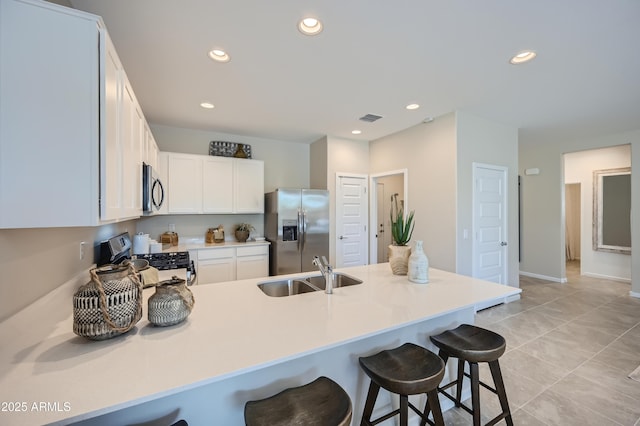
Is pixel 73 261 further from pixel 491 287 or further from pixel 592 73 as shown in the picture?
pixel 592 73

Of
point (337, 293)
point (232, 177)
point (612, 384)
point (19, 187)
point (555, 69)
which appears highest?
point (555, 69)

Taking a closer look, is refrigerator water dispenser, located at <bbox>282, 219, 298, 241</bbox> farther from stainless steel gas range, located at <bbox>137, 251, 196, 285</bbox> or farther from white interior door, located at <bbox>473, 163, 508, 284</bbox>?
white interior door, located at <bbox>473, 163, 508, 284</bbox>

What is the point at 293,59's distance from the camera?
2248 mm

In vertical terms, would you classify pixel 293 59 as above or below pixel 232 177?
above

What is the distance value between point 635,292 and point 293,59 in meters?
6.28

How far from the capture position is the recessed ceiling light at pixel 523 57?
84.9 inches

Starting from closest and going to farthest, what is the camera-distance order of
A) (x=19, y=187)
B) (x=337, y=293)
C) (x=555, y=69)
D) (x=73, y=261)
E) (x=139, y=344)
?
1. (x=19, y=187)
2. (x=139, y=344)
3. (x=73, y=261)
4. (x=337, y=293)
5. (x=555, y=69)

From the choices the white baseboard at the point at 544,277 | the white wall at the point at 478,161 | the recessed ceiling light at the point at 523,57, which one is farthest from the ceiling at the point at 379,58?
the white baseboard at the point at 544,277

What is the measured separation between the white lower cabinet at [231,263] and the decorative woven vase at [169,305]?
8.59 ft

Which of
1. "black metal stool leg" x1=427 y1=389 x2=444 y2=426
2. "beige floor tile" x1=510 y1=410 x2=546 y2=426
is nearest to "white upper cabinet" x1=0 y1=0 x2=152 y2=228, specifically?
"black metal stool leg" x1=427 y1=389 x2=444 y2=426

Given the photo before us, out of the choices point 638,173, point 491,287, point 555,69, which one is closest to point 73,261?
point 491,287

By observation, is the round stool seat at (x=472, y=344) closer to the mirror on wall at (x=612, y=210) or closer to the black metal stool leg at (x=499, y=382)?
the black metal stool leg at (x=499, y=382)

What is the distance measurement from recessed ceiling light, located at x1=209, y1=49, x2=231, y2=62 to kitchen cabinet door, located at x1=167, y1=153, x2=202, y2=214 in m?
2.03

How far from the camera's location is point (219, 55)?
2.20 meters
